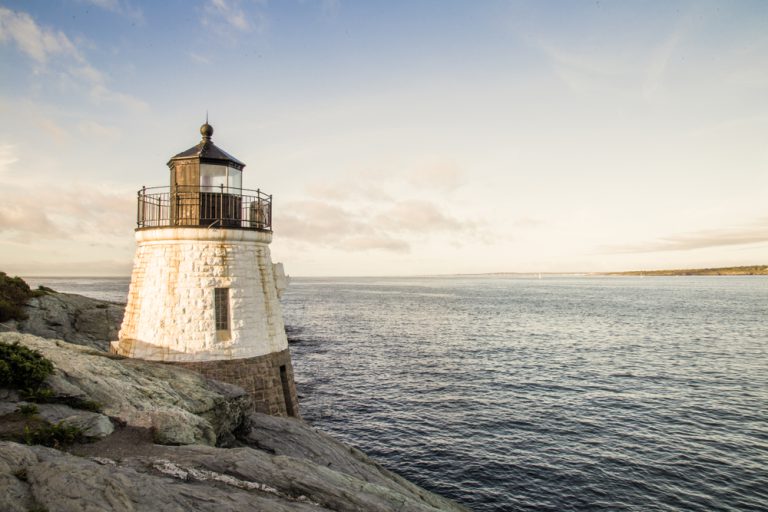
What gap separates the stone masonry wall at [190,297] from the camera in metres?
16.1

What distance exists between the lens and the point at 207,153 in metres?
16.8

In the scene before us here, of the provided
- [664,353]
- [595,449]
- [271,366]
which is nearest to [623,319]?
[664,353]

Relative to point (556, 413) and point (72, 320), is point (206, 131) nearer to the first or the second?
point (72, 320)

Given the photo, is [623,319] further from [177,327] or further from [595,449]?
[177,327]

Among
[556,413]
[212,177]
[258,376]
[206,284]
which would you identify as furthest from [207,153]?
[556,413]

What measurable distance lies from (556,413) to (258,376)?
18958mm

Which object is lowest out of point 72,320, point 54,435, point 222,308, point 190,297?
point 54,435

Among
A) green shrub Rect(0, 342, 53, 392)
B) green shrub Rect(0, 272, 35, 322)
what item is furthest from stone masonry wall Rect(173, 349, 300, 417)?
green shrub Rect(0, 272, 35, 322)

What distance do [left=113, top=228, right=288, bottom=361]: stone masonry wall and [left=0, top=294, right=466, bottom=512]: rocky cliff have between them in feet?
8.37

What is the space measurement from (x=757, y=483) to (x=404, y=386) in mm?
19983

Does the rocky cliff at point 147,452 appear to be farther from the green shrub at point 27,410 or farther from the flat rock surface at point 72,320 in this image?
the flat rock surface at point 72,320

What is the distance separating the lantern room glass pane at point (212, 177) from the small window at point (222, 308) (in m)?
3.84

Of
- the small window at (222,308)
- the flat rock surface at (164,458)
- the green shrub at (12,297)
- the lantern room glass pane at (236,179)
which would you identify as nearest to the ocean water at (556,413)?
the flat rock surface at (164,458)

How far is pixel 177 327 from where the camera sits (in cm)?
1612
